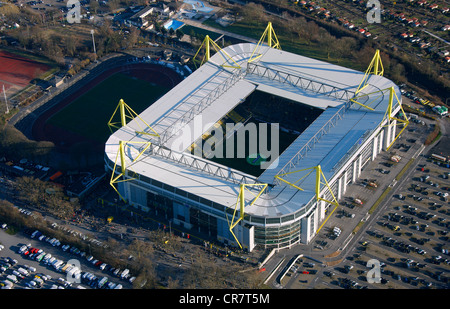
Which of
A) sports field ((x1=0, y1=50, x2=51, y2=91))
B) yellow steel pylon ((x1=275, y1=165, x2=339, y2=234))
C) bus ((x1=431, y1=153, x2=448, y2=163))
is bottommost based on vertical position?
sports field ((x1=0, y1=50, x2=51, y2=91))

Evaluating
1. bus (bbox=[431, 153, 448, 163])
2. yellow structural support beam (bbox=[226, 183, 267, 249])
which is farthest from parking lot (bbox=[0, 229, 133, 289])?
bus (bbox=[431, 153, 448, 163])

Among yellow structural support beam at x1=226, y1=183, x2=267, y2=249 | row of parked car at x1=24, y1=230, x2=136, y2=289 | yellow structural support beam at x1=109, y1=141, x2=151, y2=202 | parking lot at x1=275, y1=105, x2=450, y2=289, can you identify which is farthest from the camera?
yellow structural support beam at x1=109, y1=141, x2=151, y2=202

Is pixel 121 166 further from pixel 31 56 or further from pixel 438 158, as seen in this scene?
pixel 31 56

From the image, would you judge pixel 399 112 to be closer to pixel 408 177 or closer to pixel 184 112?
pixel 408 177

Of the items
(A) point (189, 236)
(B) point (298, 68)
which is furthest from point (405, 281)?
(B) point (298, 68)

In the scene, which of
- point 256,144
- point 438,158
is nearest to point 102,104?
point 256,144

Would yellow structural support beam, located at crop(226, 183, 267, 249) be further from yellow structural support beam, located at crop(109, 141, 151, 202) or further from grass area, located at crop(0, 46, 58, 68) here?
grass area, located at crop(0, 46, 58, 68)
